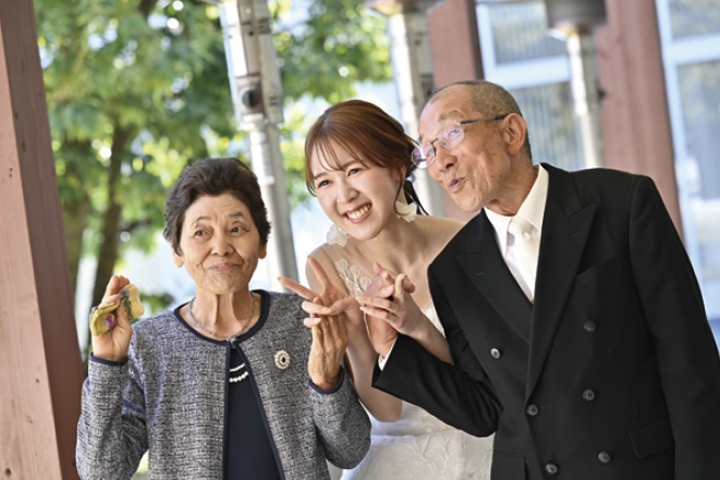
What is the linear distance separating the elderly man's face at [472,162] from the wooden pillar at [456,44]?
3.39 metres

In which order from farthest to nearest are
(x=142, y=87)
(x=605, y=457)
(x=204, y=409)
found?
(x=142, y=87) → (x=204, y=409) → (x=605, y=457)

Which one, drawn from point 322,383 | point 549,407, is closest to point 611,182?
point 549,407

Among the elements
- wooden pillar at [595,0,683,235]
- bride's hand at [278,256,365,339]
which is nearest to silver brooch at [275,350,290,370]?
bride's hand at [278,256,365,339]

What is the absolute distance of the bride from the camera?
2.42m

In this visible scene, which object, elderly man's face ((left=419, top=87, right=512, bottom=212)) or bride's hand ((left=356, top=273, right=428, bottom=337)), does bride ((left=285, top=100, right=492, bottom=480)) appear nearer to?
bride's hand ((left=356, top=273, right=428, bottom=337))

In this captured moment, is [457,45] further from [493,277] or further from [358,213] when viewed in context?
[493,277]

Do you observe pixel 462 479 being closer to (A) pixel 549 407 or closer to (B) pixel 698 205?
(A) pixel 549 407

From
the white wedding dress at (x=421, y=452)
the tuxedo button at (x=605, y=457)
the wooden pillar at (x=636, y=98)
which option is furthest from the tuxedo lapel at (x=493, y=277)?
the wooden pillar at (x=636, y=98)

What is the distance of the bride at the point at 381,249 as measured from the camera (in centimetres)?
242

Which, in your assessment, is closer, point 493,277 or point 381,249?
point 493,277

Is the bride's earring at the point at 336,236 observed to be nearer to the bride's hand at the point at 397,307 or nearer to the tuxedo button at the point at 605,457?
the bride's hand at the point at 397,307

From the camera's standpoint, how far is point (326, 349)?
2.11 m

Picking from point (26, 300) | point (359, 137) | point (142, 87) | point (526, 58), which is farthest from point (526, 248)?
point (526, 58)

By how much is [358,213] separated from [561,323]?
0.76 m
